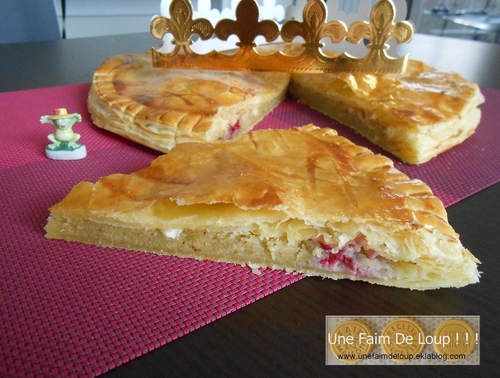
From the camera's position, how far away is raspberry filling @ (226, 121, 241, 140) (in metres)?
2.10

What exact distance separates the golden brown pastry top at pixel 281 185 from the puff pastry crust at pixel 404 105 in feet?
1.49

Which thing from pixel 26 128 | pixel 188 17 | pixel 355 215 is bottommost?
pixel 26 128

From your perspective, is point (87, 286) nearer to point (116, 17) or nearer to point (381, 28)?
point (381, 28)

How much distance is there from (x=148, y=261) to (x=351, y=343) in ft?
1.93

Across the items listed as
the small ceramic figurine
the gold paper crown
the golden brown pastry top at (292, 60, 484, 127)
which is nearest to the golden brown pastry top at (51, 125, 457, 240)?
the small ceramic figurine

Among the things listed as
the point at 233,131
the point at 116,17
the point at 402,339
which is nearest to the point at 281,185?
the point at 402,339

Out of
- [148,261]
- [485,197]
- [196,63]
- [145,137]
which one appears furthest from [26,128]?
[485,197]

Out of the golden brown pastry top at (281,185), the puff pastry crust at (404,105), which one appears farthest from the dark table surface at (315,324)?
Result: the puff pastry crust at (404,105)

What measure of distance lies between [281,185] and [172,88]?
3.53ft

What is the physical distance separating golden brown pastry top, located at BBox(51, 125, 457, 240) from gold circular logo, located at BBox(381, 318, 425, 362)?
26 cm

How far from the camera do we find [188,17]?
6.99 feet

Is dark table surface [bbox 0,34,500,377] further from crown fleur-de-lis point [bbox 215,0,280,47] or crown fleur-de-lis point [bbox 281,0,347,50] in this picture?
crown fleur-de-lis point [bbox 215,0,280,47]

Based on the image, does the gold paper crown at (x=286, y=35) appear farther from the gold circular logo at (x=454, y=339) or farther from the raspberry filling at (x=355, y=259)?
the gold circular logo at (x=454, y=339)

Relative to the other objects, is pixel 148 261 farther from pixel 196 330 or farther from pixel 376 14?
pixel 376 14
